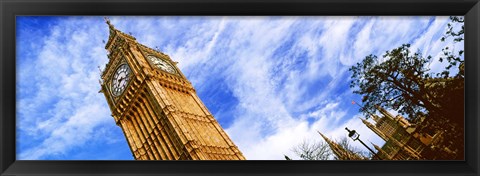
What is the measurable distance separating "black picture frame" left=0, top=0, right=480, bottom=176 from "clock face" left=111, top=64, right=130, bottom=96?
9.03m

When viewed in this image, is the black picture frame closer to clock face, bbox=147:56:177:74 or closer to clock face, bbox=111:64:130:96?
clock face, bbox=147:56:177:74

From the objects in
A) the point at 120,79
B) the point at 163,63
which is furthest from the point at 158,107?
the point at 163,63

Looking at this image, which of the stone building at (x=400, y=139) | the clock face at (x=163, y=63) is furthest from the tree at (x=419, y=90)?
the clock face at (x=163, y=63)

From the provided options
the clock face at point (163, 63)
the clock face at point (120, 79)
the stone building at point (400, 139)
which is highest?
the clock face at point (120, 79)

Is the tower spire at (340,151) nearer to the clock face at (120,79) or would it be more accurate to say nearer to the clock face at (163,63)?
the clock face at (163,63)

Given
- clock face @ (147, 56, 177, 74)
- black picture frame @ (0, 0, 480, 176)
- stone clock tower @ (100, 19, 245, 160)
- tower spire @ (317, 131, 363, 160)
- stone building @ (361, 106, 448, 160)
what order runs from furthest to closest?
stone clock tower @ (100, 19, 245, 160), clock face @ (147, 56, 177, 74), tower spire @ (317, 131, 363, 160), stone building @ (361, 106, 448, 160), black picture frame @ (0, 0, 480, 176)

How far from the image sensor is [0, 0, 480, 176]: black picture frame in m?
5.13

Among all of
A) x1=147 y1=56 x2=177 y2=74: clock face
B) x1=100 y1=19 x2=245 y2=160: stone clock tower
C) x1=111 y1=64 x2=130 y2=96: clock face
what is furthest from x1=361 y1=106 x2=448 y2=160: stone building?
x1=111 y1=64 x2=130 y2=96: clock face
